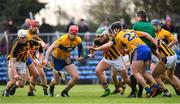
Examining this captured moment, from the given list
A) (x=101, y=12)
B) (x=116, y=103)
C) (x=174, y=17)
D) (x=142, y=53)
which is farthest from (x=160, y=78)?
(x=101, y=12)

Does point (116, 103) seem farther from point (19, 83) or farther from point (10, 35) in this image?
point (10, 35)

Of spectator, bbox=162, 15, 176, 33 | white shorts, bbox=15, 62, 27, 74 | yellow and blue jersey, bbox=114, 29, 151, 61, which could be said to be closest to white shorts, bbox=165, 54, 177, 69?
yellow and blue jersey, bbox=114, 29, 151, 61

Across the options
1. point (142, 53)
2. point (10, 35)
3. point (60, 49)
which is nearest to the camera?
point (142, 53)

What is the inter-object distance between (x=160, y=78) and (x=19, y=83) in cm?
440

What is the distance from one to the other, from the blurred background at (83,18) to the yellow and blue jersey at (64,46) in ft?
14.5

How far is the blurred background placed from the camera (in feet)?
106

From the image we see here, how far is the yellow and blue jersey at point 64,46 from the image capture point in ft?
72.2

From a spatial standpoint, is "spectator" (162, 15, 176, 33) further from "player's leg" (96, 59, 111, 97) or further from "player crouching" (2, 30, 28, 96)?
"player crouching" (2, 30, 28, 96)

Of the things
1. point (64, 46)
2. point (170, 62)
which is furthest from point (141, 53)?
point (64, 46)

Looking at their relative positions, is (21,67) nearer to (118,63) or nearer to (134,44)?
(118,63)

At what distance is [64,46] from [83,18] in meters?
14.9

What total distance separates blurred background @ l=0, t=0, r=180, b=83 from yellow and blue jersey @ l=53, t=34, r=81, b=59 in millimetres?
4425

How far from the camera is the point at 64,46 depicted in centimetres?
2211

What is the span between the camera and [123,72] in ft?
74.3
